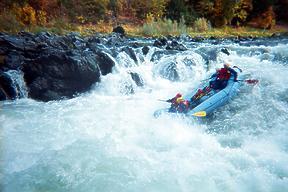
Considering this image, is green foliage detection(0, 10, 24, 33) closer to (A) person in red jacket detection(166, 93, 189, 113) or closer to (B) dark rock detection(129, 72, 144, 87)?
(B) dark rock detection(129, 72, 144, 87)

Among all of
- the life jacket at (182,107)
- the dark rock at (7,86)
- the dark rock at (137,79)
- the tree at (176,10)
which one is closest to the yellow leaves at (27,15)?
the dark rock at (7,86)

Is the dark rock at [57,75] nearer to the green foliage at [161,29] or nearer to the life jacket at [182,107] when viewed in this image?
the life jacket at [182,107]

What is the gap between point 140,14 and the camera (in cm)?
1856

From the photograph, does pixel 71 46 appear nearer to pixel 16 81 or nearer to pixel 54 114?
pixel 16 81

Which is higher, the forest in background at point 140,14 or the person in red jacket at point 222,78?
the forest in background at point 140,14

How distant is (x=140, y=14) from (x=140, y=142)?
43.7 feet

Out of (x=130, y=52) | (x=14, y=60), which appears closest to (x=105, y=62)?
(x=130, y=52)

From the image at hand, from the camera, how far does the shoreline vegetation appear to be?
13.8 meters

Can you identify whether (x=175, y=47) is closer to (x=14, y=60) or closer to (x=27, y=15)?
(x=14, y=60)

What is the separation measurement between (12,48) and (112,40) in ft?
13.4

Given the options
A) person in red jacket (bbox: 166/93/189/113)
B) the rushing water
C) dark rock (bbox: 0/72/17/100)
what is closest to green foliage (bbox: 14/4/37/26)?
the rushing water

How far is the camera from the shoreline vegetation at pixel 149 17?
13841 mm

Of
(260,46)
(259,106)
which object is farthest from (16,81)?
(260,46)

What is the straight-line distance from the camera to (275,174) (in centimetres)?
529
